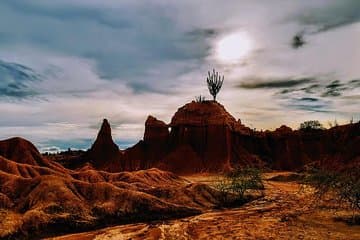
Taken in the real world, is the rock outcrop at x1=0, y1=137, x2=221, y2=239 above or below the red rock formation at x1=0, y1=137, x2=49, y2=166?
below

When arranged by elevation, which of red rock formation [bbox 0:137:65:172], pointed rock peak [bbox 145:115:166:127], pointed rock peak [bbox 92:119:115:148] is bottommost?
red rock formation [bbox 0:137:65:172]

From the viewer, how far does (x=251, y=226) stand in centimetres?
1952

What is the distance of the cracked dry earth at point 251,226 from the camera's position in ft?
57.3

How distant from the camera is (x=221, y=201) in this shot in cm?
2814

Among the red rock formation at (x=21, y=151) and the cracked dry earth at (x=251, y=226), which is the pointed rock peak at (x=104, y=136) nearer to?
the red rock formation at (x=21, y=151)

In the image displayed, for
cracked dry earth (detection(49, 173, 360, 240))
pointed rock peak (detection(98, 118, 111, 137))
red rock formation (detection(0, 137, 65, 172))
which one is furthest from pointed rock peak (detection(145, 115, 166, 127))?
cracked dry earth (detection(49, 173, 360, 240))

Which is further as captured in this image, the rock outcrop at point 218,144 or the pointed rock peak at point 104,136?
the pointed rock peak at point 104,136

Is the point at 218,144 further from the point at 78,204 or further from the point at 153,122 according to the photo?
the point at 78,204

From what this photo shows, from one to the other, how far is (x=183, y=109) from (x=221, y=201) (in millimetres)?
33574

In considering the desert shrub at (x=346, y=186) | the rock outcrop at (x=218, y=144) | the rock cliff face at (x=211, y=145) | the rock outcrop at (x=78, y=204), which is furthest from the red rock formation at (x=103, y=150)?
the desert shrub at (x=346, y=186)

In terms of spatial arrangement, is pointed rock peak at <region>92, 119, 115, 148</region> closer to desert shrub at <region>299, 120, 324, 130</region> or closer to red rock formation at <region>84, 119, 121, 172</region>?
red rock formation at <region>84, 119, 121, 172</region>

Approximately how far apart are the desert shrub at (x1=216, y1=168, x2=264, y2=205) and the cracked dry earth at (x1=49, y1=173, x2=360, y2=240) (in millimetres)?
2463

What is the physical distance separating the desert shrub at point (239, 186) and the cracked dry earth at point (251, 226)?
2.46 metres

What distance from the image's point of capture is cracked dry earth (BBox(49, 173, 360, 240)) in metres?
17.5
